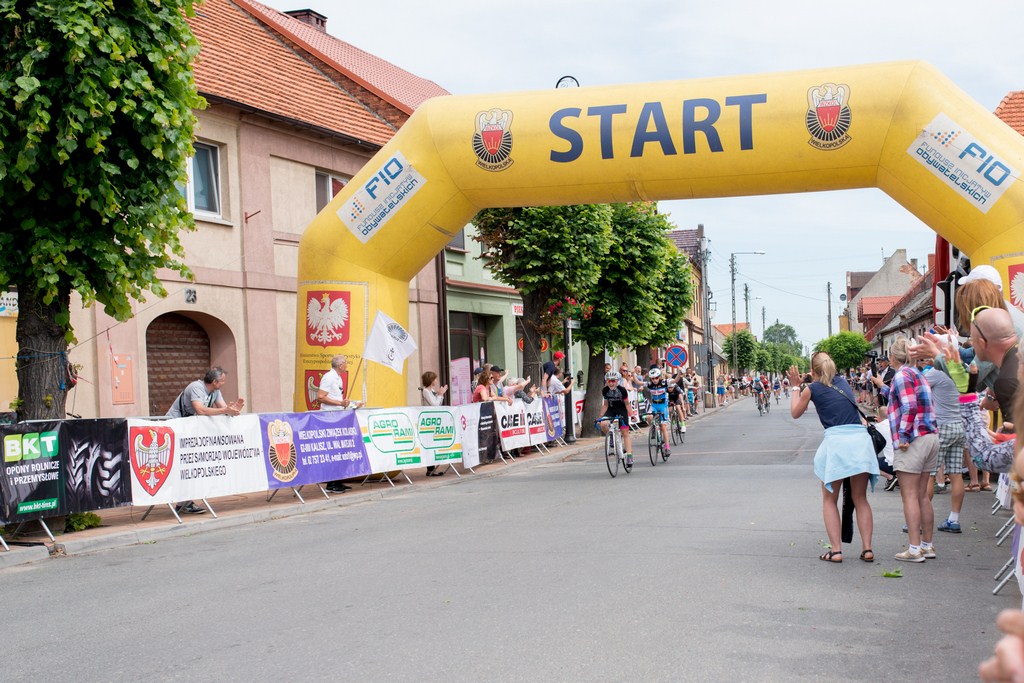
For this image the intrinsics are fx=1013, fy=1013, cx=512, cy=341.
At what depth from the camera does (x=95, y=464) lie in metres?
10.8

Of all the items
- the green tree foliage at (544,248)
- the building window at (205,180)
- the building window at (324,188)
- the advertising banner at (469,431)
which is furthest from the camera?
the green tree foliage at (544,248)

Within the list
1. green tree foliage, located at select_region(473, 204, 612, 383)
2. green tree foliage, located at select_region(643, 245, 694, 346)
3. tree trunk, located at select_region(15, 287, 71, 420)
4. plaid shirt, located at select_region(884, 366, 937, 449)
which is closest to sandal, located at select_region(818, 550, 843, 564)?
plaid shirt, located at select_region(884, 366, 937, 449)

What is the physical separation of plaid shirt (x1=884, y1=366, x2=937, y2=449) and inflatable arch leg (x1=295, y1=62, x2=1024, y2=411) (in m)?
4.44

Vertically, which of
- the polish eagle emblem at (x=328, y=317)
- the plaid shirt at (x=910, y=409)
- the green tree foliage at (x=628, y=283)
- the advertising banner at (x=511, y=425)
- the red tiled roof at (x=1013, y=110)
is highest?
the red tiled roof at (x=1013, y=110)

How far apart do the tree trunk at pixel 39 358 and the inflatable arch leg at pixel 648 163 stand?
4.40 meters

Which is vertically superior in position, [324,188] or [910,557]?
[324,188]

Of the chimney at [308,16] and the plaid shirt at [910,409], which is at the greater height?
the chimney at [308,16]

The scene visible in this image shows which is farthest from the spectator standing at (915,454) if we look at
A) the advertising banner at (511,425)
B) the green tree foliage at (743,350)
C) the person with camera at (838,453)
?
the green tree foliage at (743,350)

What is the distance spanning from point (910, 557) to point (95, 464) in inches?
320

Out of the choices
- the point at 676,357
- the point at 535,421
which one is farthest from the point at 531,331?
the point at 676,357

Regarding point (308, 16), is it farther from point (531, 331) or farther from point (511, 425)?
point (511, 425)

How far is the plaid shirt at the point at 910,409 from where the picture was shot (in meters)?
8.33

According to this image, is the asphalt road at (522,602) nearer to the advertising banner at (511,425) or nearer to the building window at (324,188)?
the advertising banner at (511,425)

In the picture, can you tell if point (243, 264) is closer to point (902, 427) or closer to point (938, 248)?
point (938, 248)
